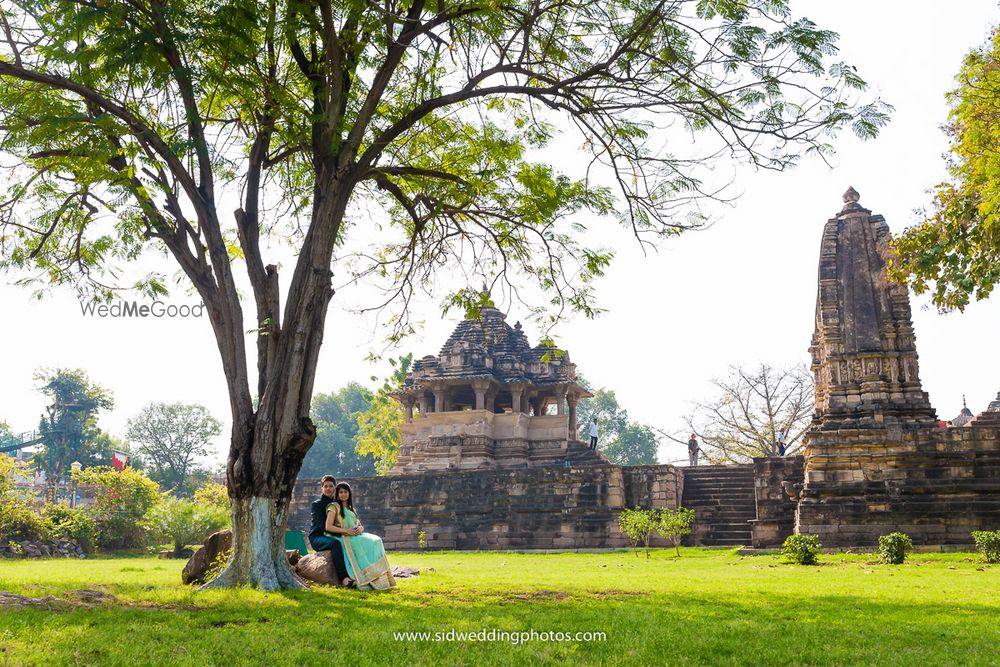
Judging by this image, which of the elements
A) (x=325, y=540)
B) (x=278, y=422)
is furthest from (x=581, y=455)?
(x=278, y=422)

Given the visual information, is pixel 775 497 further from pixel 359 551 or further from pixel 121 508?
pixel 121 508

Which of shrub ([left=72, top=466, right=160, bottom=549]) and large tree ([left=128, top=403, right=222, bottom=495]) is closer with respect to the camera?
shrub ([left=72, top=466, right=160, bottom=549])

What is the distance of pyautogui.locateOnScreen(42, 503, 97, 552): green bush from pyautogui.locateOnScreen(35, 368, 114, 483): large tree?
27.7 meters

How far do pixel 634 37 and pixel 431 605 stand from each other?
6.18 m

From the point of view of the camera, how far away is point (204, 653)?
4.98 m

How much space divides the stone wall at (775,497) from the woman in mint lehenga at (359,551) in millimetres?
10681

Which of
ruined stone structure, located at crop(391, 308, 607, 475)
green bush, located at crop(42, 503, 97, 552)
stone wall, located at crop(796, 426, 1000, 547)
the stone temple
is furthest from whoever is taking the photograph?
ruined stone structure, located at crop(391, 308, 607, 475)

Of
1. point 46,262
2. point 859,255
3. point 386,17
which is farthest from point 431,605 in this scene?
point 859,255

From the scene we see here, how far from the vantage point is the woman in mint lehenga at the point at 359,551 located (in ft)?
28.6

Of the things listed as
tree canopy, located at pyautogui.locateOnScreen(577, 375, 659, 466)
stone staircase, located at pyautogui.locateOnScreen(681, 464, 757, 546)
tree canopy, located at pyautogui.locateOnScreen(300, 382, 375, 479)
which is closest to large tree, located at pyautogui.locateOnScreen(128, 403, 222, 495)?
tree canopy, located at pyautogui.locateOnScreen(300, 382, 375, 479)

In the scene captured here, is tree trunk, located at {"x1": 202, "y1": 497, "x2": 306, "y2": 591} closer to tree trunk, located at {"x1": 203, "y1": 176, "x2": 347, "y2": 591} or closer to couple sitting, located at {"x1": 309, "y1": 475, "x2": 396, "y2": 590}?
tree trunk, located at {"x1": 203, "y1": 176, "x2": 347, "y2": 591}

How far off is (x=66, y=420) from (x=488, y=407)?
31.0 m

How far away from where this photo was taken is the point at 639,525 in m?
17.4

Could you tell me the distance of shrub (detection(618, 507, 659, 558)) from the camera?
17.3m
